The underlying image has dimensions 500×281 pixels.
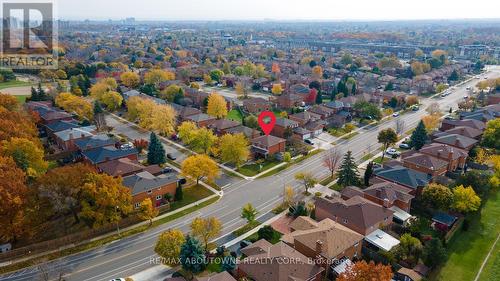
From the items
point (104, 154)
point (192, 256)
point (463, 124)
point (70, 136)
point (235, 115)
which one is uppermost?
point (463, 124)

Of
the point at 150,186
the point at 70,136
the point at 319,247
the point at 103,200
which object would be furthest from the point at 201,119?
the point at 319,247

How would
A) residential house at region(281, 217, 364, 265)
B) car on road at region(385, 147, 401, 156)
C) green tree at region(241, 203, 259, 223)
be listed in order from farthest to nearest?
1. car on road at region(385, 147, 401, 156)
2. green tree at region(241, 203, 259, 223)
3. residential house at region(281, 217, 364, 265)

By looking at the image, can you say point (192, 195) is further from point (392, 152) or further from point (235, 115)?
point (235, 115)

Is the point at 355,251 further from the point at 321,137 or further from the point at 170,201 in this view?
the point at 321,137

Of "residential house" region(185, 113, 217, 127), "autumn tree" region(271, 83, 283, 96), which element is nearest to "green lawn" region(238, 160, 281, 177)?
"residential house" region(185, 113, 217, 127)

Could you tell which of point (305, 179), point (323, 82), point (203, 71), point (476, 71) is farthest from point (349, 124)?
point (476, 71)

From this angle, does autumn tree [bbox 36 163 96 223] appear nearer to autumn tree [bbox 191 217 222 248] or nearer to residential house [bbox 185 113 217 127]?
autumn tree [bbox 191 217 222 248]
